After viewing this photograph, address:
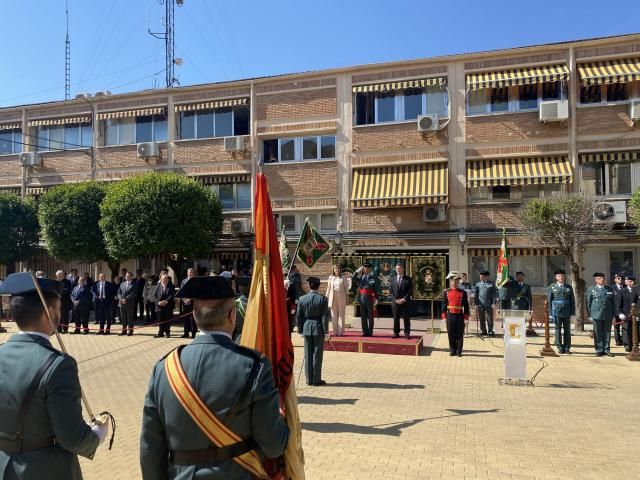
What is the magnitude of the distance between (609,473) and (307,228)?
23.8ft

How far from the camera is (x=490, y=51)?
733 inches

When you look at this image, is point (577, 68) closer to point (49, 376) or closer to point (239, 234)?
point (239, 234)

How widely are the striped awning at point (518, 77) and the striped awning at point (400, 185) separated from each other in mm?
3149

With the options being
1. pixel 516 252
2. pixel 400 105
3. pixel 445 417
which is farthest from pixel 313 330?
pixel 400 105

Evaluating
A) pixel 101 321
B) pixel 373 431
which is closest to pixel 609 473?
pixel 373 431

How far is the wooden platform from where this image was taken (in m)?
11.8

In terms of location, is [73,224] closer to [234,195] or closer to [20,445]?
[234,195]

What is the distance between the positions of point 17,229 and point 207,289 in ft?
74.1

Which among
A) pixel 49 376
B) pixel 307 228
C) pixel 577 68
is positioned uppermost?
pixel 577 68

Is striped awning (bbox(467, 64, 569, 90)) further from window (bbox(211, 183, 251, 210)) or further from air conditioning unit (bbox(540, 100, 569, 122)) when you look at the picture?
window (bbox(211, 183, 251, 210))

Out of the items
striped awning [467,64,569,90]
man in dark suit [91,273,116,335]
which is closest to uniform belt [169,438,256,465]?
man in dark suit [91,273,116,335]

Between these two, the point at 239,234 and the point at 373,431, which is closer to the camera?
the point at 373,431

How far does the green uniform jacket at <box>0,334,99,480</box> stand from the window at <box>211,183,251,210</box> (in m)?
19.4

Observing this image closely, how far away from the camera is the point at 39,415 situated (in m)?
2.64
